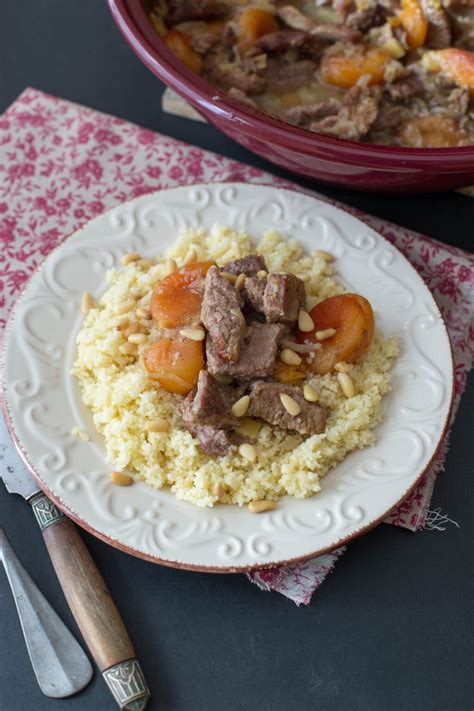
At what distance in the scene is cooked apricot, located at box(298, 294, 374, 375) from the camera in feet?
6.92

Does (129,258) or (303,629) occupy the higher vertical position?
(129,258)

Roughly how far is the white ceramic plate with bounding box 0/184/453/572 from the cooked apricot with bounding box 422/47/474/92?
2.21ft

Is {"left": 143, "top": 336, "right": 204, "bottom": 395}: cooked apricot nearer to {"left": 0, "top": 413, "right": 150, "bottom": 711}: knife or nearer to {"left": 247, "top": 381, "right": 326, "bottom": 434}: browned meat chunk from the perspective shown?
{"left": 247, "top": 381, "right": 326, "bottom": 434}: browned meat chunk

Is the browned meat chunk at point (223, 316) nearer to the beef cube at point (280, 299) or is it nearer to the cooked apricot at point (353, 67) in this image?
the beef cube at point (280, 299)

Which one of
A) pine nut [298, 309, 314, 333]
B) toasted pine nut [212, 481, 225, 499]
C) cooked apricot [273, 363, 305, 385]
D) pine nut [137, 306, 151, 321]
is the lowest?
toasted pine nut [212, 481, 225, 499]

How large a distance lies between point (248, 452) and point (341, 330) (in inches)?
17.3

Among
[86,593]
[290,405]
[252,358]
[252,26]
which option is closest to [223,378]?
[252,358]

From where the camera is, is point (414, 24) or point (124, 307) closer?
point (124, 307)

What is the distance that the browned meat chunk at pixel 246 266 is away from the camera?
2199mm

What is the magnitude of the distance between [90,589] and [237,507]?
41 cm

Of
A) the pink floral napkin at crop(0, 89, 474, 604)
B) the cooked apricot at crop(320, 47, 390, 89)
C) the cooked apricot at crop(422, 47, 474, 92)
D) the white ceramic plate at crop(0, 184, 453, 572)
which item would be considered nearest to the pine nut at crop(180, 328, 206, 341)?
the white ceramic plate at crop(0, 184, 453, 572)

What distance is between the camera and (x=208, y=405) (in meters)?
1.94

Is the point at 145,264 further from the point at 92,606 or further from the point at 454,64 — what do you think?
the point at 454,64

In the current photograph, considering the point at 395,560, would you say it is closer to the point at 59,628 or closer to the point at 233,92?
the point at 59,628
